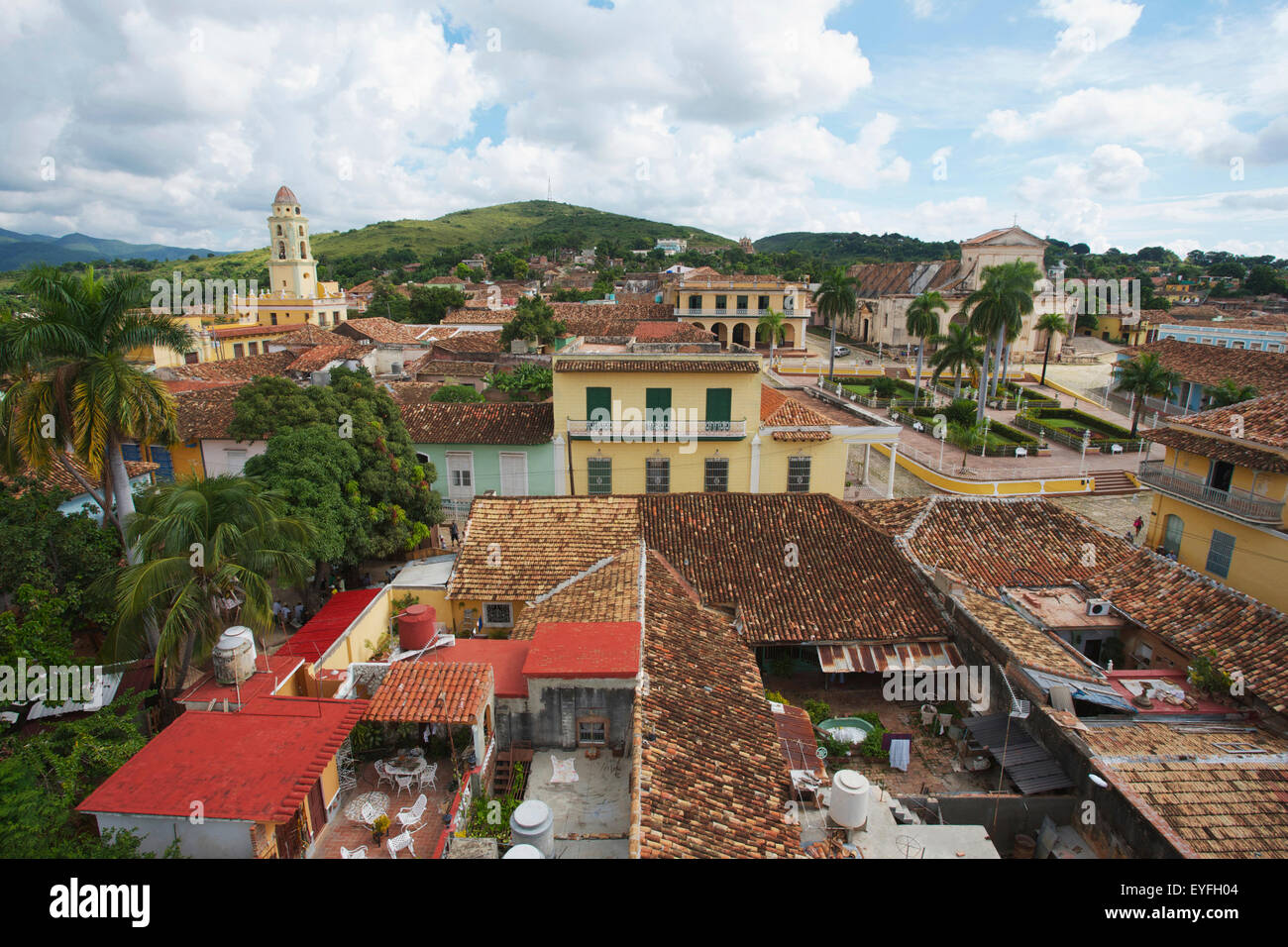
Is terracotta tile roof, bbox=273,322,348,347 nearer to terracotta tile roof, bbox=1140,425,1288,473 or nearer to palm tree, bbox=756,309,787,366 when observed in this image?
palm tree, bbox=756,309,787,366

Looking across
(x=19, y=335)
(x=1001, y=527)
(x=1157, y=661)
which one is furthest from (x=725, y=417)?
(x=19, y=335)

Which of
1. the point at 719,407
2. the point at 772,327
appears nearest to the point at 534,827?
the point at 719,407

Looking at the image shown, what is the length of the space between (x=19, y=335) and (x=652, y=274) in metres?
99.3

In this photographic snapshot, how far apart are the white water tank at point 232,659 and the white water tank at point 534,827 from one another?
586 centimetres

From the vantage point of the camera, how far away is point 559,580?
669 inches

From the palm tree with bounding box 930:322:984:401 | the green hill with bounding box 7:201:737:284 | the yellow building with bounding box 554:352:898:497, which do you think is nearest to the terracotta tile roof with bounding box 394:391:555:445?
the yellow building with bounding box 554:352:898:497

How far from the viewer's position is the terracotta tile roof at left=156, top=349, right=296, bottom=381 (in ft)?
129

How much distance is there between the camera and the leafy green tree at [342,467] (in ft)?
59.4

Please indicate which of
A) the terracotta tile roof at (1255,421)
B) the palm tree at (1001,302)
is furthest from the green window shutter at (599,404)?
the palm tree at (1001,302)

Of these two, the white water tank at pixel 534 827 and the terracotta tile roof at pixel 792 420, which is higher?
the terracotta tile roof at pixel 792 420

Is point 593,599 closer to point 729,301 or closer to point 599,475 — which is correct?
point 599,475

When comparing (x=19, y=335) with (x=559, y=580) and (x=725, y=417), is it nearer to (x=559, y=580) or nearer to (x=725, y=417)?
(x=559, y=580)

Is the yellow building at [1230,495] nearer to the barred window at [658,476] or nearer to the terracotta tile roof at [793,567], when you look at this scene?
the terracotta tile roof at [793,567]
